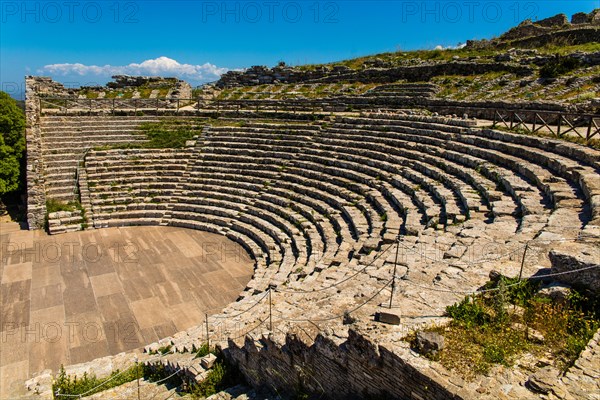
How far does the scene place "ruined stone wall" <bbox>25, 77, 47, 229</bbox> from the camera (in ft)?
53.8

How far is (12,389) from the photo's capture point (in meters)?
7.73

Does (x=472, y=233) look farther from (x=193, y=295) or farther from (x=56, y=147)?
(x=56, y=147)

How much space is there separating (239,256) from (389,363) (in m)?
9.88

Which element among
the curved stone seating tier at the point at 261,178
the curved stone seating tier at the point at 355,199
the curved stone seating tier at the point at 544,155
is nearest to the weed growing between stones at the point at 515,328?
the curved stone seating tier at the point at 355,199

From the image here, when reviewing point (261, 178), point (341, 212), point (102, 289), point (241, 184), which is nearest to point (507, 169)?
point (341, 212)

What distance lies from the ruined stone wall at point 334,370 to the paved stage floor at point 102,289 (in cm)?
449

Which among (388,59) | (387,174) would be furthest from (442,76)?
(387,174)

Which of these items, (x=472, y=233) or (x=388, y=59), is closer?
(x=472, y=233)

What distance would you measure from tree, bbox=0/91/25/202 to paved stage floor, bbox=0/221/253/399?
2847 millimetres

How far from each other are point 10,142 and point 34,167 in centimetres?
304

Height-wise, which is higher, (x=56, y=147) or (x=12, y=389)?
(x=56, y=147)

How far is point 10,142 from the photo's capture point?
19.5m

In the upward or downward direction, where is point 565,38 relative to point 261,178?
upward

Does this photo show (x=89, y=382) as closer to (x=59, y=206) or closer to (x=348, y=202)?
(x=348, y=202)
